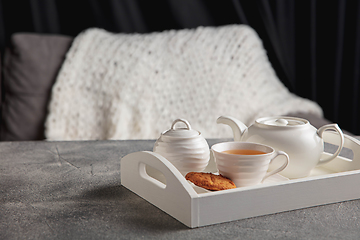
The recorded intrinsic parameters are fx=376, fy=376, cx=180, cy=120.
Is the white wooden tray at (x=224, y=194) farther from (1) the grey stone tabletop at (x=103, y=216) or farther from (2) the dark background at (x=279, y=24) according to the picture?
(2) the dark background at (x=279, y=24)

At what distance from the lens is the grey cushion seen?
171 centimetres

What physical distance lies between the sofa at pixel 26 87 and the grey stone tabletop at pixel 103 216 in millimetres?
947

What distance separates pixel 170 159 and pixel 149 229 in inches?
6.9

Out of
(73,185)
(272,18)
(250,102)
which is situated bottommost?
(250,102)

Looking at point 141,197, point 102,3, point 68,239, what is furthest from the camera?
point 102,3

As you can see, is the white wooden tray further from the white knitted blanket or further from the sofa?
the sofa

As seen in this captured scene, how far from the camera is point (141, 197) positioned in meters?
0.64

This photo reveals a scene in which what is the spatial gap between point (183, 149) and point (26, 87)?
4.22 ft

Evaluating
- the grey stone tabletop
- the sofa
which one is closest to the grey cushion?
the sofa

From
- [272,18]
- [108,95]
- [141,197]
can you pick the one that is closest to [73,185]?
[141,197]

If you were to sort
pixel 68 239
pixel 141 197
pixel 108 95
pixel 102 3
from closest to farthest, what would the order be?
pixel 68 239
pixel 141 197
pixel 108 95
pixel 102 3

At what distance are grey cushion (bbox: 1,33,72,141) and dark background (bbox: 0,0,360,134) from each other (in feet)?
0.92

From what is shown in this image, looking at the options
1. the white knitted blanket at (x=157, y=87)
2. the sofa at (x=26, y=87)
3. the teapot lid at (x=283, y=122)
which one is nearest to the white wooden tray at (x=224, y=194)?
the teapot lid at (x=283, y=122)

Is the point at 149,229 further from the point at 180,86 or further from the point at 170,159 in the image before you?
the point at 180,86
